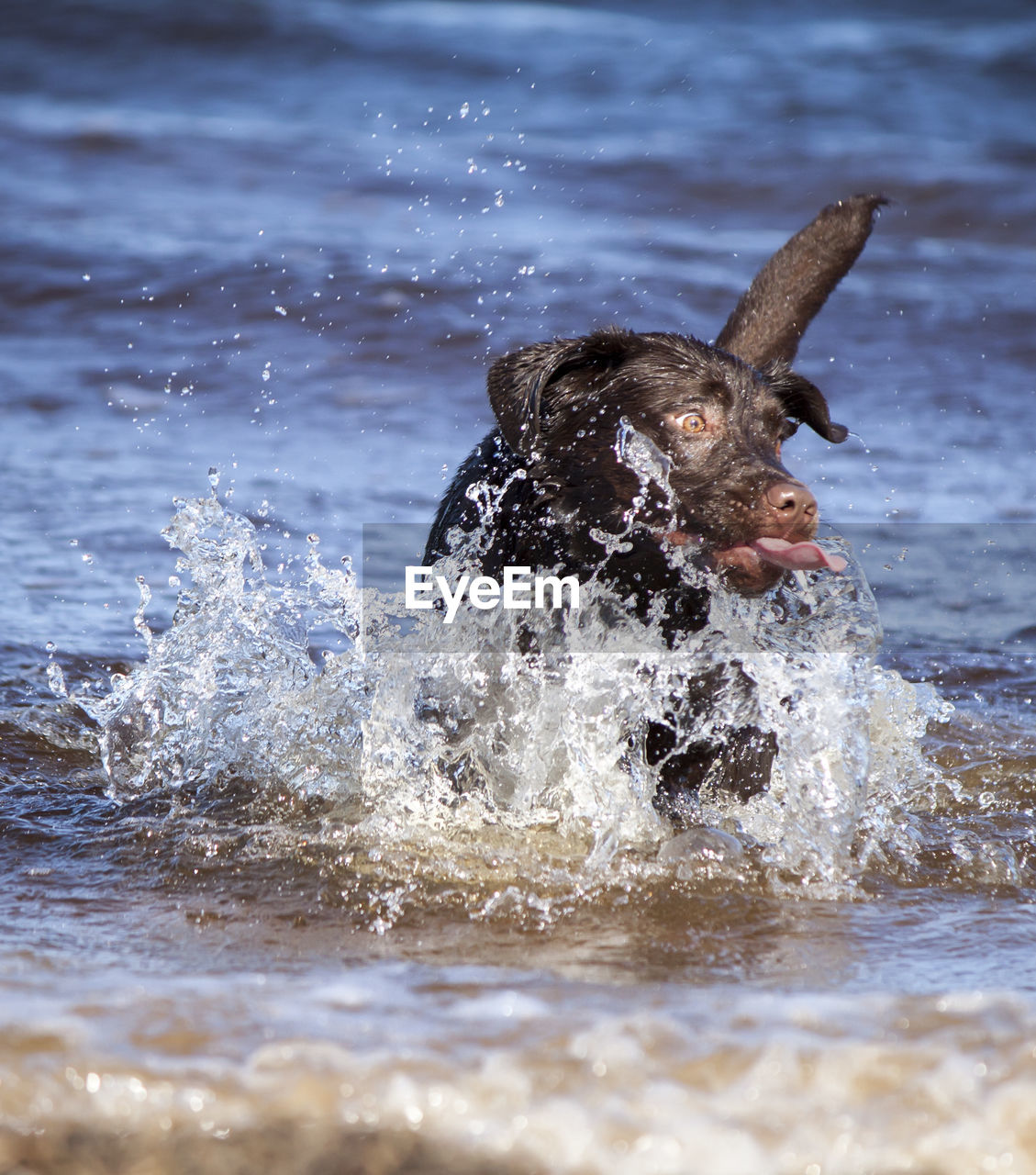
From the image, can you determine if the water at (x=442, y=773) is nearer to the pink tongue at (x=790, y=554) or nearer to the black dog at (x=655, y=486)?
the black dog at (x=655, y=486)

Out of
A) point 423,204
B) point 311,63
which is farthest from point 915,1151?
point 311,63

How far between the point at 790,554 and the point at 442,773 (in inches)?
36.0

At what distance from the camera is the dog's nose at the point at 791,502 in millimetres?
3193

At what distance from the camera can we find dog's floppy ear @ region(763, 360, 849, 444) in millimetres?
3715

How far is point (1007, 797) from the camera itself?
345 centimetres

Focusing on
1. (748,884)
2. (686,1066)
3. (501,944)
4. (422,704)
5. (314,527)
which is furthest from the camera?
(314,527)

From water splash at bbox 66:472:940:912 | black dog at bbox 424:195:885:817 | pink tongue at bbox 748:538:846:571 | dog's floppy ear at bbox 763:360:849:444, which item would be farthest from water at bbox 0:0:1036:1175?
dog's floppy ear at bbox 763:360:849:444

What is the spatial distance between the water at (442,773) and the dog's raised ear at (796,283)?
2.61 feet

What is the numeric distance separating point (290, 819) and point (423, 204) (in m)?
8.13

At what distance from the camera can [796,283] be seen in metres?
4.29

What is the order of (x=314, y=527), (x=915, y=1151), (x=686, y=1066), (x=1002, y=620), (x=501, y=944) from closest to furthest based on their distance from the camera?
1. (x=915, y=1151)
2. (x=686, y=1066)
3. (x=501, y=944)
4. (x=1002, y=620)
5. (x=314, y=527)

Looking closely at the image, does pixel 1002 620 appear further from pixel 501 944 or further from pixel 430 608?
pixel 501 944

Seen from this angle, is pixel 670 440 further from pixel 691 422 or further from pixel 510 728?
pixel 510 728
